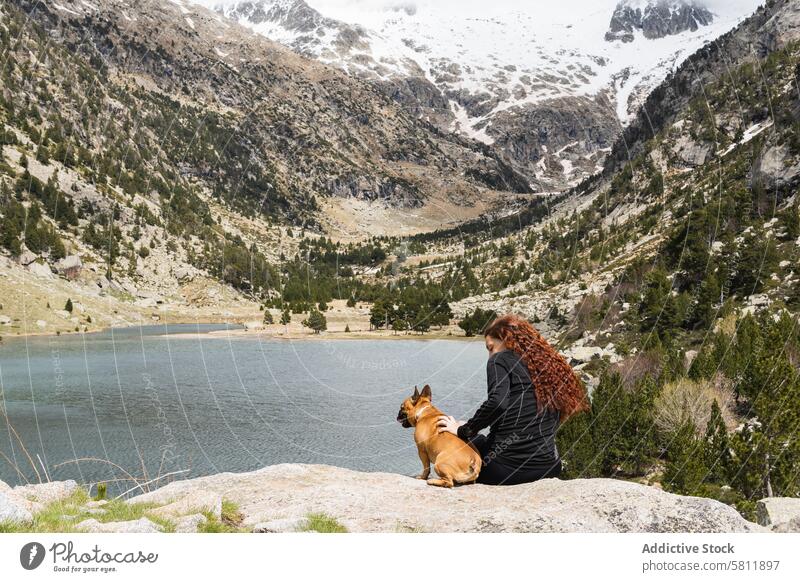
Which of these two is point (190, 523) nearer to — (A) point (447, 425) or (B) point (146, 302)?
(A) point (447, 425)

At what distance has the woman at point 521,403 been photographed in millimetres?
5230

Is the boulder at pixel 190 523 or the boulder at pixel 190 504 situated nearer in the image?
the boulder at pixel 190 523

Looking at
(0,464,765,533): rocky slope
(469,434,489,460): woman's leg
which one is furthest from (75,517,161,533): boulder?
(469,434,489,460): woman's leg

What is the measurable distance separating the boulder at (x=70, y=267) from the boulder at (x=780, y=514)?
6808 cm

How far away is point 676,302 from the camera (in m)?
30.1

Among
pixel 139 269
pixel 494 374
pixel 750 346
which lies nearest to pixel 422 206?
pixel 139 269

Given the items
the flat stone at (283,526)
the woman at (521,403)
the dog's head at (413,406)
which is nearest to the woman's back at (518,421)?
the woman at (521,403)

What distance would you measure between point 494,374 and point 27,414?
20761 mm

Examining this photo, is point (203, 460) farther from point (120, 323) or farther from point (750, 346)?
point (120, 323)

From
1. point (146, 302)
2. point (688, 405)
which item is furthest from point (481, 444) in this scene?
point (146, 302)

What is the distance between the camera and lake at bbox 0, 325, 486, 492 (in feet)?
52.0

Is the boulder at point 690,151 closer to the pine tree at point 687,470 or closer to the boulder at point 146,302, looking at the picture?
the boulder at point 146,302

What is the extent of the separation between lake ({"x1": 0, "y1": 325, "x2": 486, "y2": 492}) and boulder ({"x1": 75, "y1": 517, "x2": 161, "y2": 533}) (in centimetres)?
245

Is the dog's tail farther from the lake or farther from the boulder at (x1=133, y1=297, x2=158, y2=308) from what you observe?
the boulder at (x1=133, y1=297, x2=158, y2=308)
